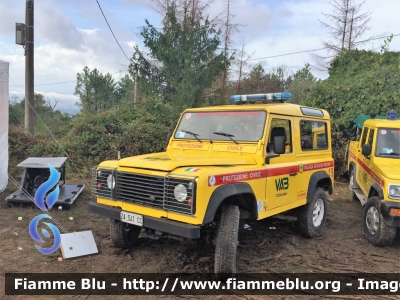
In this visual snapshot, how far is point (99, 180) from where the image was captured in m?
4.27

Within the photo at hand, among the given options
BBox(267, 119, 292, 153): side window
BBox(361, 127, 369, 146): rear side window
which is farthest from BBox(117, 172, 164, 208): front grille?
BBox(361, 127, 369, 146): rear side window

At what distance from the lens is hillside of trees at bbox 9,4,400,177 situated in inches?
419

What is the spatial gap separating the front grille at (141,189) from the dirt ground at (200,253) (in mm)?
966

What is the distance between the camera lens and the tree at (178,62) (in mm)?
13266

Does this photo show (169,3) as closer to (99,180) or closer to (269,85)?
(269,85)

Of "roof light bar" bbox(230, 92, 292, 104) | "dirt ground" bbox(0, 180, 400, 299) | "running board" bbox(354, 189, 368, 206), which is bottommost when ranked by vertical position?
"dirt ground" bbox(0, 180, 400, 299)

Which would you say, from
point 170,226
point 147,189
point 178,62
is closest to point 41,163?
point 147,189

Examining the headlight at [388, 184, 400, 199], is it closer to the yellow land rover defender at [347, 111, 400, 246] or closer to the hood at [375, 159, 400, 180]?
the yellow land rover defender at [347, 111, 400, 246]

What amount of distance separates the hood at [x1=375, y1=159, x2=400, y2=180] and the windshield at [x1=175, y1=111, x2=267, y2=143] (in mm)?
2178

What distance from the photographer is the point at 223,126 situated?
15.8 ft

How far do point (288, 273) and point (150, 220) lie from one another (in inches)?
76.5

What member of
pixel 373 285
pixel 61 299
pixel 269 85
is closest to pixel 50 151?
pixel 61 299

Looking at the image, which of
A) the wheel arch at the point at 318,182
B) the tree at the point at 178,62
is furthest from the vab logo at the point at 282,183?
the tree at the point at 178,62

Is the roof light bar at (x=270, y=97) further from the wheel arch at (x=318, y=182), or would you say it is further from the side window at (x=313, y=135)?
the wheel arch at (x=318, y=182)
